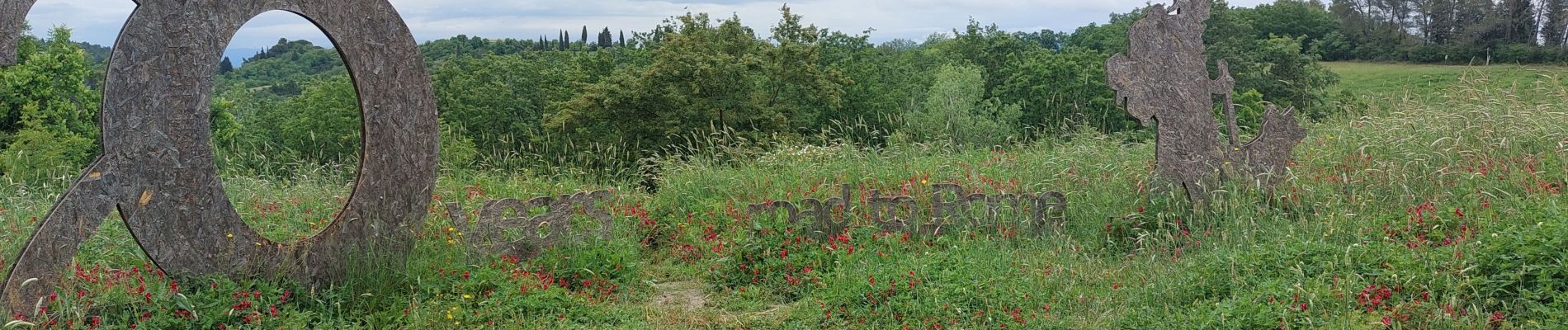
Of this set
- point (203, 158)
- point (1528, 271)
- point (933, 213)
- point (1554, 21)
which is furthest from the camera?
point (1554, 21)

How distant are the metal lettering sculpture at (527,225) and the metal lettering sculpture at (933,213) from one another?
1.06 metres

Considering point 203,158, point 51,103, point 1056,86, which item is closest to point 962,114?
point 1056,86

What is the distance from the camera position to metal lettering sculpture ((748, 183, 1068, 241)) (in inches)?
271

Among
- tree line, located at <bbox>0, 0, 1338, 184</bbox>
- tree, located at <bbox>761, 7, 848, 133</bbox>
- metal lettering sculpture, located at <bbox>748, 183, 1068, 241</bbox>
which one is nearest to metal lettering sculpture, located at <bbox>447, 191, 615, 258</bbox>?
metal lettering sculpture, located at <bbox>748, 183, 1068, 241</bbox>

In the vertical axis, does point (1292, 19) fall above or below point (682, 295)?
above

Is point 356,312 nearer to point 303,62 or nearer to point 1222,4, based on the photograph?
point 1222,4

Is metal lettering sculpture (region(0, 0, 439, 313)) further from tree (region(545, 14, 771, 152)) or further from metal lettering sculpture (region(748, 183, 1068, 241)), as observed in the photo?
tree (region(545, 14, 771, 152))

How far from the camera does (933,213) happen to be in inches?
277

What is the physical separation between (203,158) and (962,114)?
16481 millimetres

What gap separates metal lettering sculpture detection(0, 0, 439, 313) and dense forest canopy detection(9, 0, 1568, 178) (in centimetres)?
1035

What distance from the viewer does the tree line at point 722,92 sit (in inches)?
861

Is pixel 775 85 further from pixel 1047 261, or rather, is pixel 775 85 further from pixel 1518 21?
pixel 1047 261

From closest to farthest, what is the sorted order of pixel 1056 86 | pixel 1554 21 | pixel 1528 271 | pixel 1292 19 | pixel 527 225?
pixel 1528 271 → pixel 527 225 → pixel 1554 21 → pixel 1056 86 → pixel 1292 19

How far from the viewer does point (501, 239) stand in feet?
21.4
